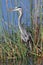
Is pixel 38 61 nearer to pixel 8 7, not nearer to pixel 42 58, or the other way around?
pixel 42 58

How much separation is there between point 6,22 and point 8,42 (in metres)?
0.32

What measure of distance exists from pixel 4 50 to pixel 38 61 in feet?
1.89

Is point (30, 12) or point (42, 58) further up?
point (30, 12)

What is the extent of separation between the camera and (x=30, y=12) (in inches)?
403

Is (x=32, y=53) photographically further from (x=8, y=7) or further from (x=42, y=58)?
(x=8, y=7)

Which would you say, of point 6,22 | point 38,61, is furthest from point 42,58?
point 6,22

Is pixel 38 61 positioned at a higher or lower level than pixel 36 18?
lower

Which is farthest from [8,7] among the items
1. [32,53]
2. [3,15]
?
[32,53]

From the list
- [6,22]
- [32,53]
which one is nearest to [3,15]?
[6,22]

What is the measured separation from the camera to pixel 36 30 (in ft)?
33.9

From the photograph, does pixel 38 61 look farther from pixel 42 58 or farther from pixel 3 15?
pixel 3 15

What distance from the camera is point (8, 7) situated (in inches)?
410

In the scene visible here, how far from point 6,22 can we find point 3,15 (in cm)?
12

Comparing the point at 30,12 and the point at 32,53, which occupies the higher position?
the point at 30,12
